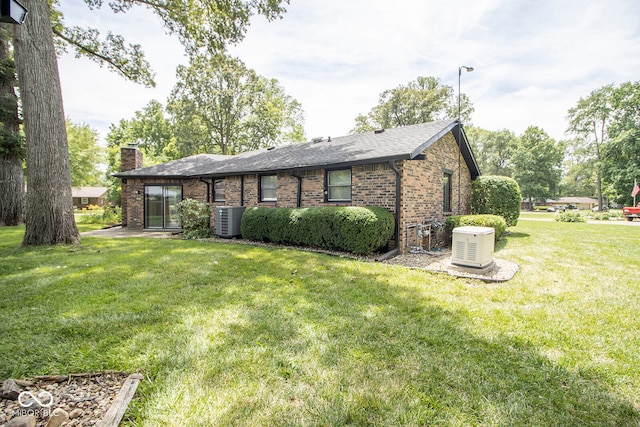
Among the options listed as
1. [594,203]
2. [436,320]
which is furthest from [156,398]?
[594,203]

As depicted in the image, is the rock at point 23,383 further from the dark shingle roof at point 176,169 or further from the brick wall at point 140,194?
the brick wall at point 140,194

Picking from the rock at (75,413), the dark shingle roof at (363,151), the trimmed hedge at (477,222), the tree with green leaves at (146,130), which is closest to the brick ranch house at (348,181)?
the dark shingle roof at (363,151)

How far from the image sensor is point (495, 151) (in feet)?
160

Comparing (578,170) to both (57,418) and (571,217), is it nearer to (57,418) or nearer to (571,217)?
(571,217)

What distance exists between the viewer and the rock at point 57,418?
1.64m

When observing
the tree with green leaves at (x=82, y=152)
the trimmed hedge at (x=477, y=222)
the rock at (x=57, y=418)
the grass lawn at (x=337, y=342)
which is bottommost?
the grass lawn at (x=337, y=342)

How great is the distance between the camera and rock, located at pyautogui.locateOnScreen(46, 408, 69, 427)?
64.4 inches

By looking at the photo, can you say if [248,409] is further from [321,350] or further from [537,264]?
[537,264]

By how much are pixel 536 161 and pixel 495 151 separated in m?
7.11

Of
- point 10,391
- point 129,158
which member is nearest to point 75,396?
point 10,391

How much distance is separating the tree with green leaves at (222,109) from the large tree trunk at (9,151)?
13.0 metres

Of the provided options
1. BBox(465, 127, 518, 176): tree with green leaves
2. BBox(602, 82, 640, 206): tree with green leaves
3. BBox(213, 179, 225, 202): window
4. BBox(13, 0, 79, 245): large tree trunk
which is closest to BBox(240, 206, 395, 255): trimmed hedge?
BBox(213, 179, 225, 202): window

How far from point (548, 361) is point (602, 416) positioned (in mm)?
642

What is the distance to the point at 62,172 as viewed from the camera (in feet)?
24.5
